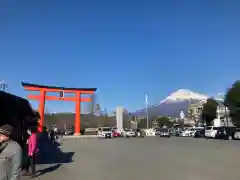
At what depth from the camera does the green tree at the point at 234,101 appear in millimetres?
73812

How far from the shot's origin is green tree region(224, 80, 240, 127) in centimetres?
7381

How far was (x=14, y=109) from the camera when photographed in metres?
13.4

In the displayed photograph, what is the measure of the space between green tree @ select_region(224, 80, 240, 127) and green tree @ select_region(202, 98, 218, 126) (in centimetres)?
2538

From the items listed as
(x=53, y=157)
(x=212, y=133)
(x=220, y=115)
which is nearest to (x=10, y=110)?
(x=53, y=157)

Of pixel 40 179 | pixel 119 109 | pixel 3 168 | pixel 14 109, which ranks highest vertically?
pixel 119 109

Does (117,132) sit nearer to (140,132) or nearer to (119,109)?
(140,132)

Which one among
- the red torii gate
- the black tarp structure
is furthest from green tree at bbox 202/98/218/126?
the black tarp structure

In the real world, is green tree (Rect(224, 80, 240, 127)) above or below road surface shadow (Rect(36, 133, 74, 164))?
above

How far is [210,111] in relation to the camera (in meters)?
103

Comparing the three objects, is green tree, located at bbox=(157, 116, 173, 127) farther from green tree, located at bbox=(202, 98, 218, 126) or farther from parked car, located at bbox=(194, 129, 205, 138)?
parked car, located at bbox=(194, 129, 205, 138)

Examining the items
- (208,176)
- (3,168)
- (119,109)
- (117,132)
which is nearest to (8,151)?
(3,168)

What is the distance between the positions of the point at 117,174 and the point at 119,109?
254 ft

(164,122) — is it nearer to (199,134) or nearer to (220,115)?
(220,115)

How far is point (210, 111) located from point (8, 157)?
331 feet
